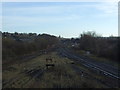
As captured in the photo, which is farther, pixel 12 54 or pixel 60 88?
pixel 12 54

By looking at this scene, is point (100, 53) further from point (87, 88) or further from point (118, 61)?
point (87, 88)

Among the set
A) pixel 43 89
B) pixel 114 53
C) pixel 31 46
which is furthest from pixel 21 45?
pixel 43 89

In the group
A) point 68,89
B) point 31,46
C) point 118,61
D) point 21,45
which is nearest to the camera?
point 68,89

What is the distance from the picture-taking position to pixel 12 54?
2509 inches

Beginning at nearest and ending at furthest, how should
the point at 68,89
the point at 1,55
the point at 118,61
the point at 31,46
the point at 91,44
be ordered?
the point at 68,89, the point at 118,61, the point at 1,55, the point at 31,46, the point at 91,44

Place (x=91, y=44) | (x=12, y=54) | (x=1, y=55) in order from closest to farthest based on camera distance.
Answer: (x=1, y=55), (x=12, y=54), (x=91, y=44)

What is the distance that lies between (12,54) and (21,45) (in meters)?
11.2

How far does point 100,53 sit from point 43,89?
49764 millimetres

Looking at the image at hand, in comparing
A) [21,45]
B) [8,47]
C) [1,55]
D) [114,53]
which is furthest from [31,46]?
[114,53]

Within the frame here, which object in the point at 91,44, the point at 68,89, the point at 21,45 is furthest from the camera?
the point at 91,44

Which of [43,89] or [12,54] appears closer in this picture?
[43,89]

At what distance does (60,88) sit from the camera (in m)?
16.1

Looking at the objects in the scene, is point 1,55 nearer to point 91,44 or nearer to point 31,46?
point 31,46

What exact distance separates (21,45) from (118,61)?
105 ft
